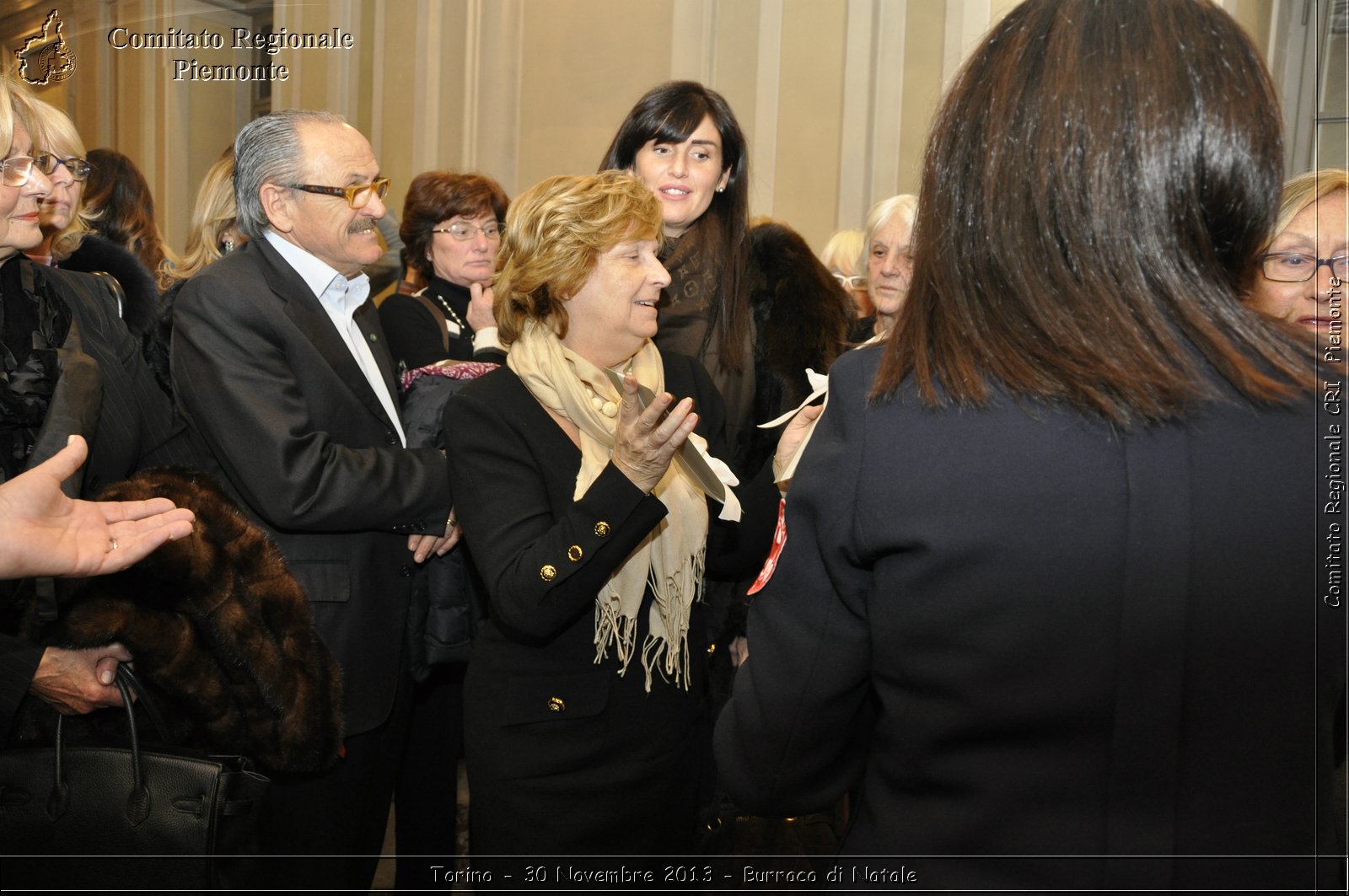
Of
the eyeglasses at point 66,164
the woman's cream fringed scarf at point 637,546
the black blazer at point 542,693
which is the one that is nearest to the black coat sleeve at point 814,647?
the black blazer at point 542,693

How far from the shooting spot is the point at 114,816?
176cm

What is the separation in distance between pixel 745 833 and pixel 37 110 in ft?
10.2

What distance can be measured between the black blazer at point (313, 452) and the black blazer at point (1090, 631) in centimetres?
156

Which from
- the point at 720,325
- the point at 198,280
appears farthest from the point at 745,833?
the point at 198,280

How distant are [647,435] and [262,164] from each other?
4.63 feet

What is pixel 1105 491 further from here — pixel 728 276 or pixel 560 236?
pixel 728 276

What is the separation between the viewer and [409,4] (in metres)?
6.19

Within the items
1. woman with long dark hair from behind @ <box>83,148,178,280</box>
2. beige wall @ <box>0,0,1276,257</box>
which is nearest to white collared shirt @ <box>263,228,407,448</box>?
woman with long dark hair from behind @ <box>83,148,178,280</box>

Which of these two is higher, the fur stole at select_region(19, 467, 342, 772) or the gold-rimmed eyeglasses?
the gold-rimmed eyeglasses

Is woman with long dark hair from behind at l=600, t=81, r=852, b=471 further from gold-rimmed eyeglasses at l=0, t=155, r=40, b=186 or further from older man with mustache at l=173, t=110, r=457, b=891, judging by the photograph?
gold-rimmed eyeglasses at l=0, t=155, r=40, b=186

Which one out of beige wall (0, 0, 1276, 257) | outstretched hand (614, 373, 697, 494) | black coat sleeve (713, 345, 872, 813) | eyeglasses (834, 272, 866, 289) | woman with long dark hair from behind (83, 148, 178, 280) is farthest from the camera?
beige wall (0, 0, 1276, 257)

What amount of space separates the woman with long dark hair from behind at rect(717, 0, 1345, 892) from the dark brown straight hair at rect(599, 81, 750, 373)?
5.76 feet

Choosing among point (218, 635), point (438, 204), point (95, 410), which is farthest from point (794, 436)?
point (438, 204)

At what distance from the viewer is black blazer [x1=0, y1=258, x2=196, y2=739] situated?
189 centimetres
